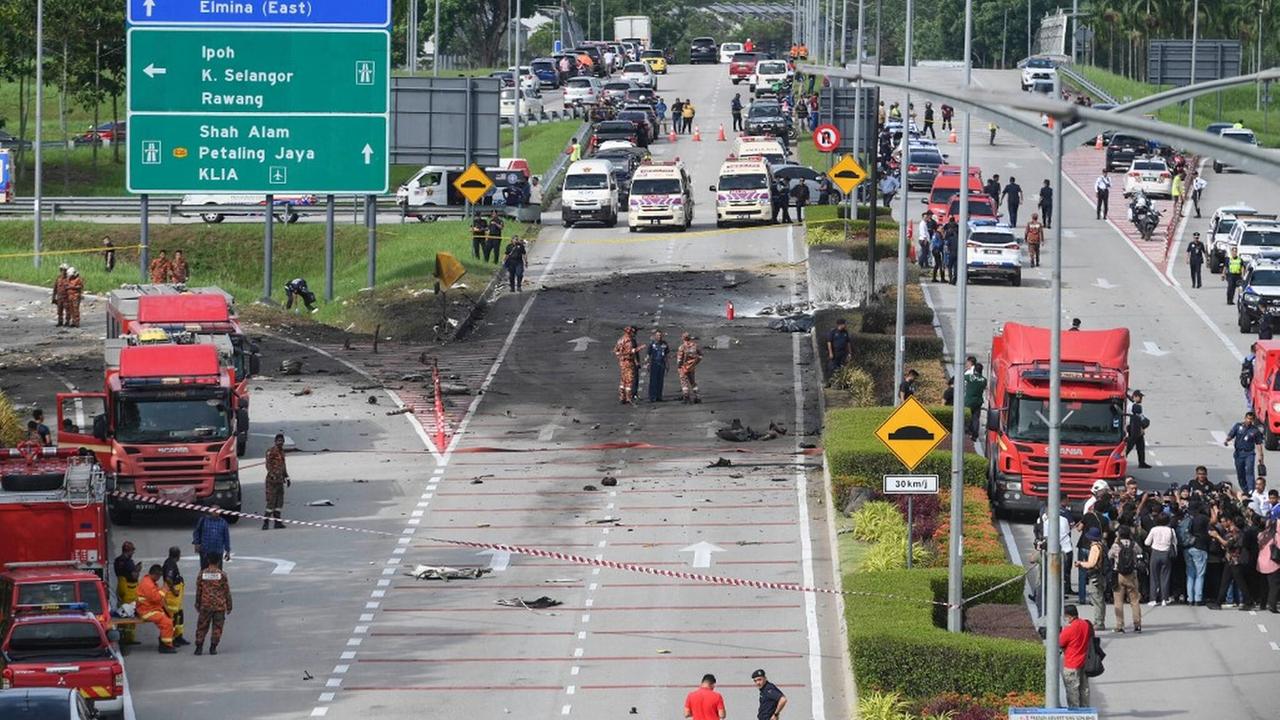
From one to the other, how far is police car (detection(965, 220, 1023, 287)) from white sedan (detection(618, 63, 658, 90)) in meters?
62.6

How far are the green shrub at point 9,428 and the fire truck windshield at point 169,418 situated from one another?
4726 millimetres

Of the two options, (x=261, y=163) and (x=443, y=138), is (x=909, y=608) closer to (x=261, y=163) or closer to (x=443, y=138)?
→ (x=261, y=163)

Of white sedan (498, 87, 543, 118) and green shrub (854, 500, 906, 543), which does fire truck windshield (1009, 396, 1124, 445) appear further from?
white sedan (498, 87, 543, 118)

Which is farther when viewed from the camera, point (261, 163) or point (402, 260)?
point (402, 260)

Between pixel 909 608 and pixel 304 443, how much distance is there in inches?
729

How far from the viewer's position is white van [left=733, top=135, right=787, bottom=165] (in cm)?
8600

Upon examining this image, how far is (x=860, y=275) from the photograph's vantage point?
62.5 m

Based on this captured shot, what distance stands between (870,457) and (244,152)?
25.4 metres

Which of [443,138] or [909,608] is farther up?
[443,138]

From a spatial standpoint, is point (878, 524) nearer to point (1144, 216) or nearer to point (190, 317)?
point (190, 317)

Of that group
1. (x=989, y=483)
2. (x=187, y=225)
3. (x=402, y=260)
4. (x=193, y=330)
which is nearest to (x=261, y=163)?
(x=402, y=260)

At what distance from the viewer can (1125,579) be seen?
31734 millimetres

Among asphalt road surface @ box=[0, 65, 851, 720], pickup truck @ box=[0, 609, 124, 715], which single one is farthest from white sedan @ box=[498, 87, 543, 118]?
pickup truck @ box=[0, 609, 124, 715]

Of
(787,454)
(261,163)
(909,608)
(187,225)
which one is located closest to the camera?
(909,608)
